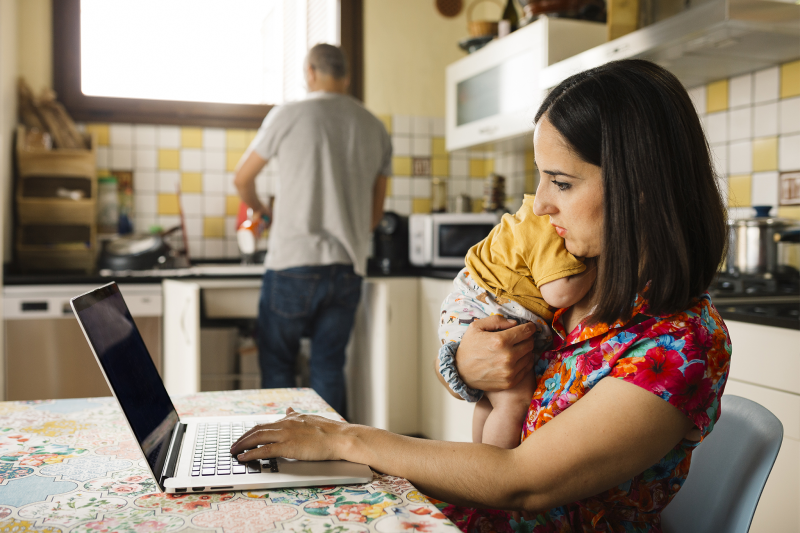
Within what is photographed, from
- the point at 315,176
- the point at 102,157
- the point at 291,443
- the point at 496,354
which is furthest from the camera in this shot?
the point at 102,157

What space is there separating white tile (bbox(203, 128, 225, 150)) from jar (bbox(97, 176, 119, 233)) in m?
0.46

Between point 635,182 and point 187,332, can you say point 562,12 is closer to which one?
point 187,332

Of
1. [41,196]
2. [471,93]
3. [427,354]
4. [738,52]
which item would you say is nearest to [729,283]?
[738,52]

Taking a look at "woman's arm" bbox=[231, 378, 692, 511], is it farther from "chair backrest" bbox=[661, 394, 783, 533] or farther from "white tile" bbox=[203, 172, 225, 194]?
"white tile" bbox=[203, 172, 225, 194]

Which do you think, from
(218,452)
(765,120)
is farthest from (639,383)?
(765,120)

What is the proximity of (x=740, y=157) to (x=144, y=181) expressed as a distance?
2.54 meters

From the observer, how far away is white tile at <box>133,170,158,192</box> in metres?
3.13

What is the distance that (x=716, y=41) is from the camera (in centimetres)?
181

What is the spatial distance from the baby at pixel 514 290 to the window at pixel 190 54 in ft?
8.02

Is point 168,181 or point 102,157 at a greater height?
point 102,157

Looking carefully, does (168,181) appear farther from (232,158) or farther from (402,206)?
(402,206)

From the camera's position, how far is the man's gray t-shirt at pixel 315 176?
244cm

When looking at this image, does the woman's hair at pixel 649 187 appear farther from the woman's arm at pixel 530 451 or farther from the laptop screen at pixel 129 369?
the laptop screen at pixel 129 369

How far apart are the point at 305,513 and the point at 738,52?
1.89 meters
